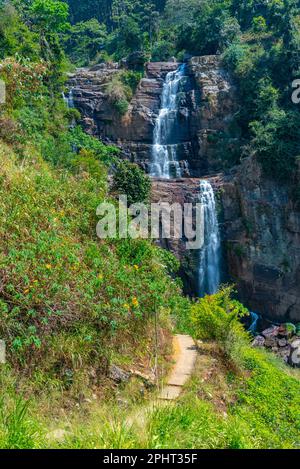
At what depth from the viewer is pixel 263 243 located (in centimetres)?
1338

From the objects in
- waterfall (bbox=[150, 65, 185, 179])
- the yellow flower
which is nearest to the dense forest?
the yellow flower

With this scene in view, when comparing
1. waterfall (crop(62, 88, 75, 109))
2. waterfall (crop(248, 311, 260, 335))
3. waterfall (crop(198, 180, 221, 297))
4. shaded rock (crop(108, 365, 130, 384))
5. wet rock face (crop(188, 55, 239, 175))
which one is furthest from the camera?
waterfall (crop(62, 88, 75, 109))

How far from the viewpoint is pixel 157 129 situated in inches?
689

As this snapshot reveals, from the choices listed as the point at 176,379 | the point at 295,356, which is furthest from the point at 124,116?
the point at 176,379

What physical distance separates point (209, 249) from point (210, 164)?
473 cm

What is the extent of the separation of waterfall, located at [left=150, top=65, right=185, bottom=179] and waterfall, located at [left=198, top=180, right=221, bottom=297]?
2.62 meters

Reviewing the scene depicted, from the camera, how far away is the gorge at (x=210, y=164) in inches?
520

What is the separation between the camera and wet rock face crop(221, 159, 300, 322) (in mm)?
13102

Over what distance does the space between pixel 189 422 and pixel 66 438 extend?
3.16 ft

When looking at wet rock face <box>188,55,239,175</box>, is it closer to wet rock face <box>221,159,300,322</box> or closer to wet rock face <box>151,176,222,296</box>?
wet rock face <box>151,176,222,296</box>

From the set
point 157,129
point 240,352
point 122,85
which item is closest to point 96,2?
point 122,85

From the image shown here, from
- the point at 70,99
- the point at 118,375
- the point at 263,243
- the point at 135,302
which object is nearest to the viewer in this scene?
the point at 118,375

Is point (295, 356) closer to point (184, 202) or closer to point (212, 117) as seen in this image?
point (184, 202)

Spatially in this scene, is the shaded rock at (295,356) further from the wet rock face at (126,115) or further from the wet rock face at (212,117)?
the wet rock face at (126,115)
